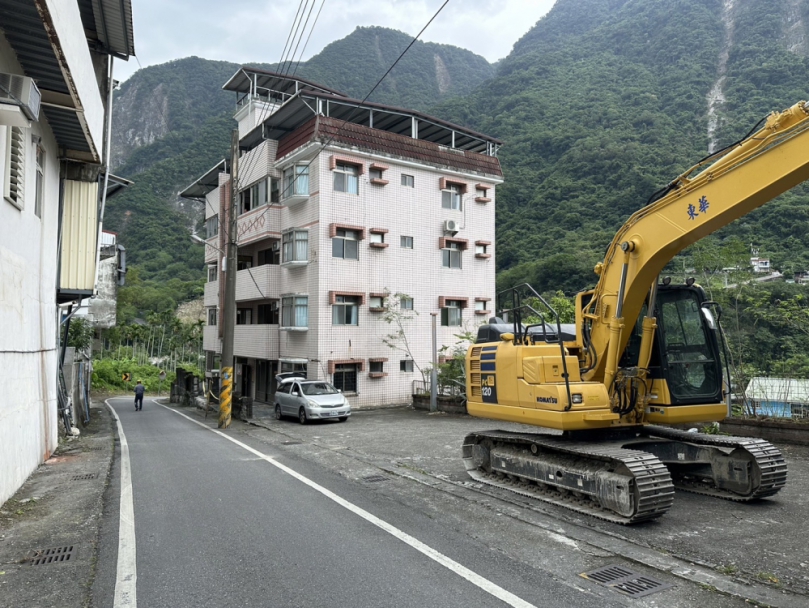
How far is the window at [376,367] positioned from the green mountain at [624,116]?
61.9 feet

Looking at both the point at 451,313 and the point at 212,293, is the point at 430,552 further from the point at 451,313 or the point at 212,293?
the point at 212,293

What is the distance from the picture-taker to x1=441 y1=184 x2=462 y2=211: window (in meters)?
28.9

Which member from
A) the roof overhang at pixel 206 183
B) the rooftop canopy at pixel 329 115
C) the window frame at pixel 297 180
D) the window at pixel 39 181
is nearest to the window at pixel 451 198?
the rooftop canopy at pixel 329 115

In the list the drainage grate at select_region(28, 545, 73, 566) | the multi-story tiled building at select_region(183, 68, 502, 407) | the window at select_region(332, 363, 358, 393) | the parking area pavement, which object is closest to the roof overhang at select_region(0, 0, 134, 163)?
the drainage grate at select_region(28, 545, 73, 566)

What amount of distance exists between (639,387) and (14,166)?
33.6 ft

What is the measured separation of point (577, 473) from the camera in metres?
8.03

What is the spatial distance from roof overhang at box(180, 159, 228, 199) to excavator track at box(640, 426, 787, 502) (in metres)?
30.1

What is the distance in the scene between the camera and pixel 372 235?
26.5 metres

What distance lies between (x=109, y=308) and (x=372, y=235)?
2506 cm

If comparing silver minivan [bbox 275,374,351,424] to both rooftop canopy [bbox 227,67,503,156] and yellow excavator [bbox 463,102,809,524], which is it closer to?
yellow excavator [bbox 463,102,809,524]

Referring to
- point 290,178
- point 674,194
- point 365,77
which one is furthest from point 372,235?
point 365,77

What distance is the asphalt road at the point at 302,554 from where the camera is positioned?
197 inches

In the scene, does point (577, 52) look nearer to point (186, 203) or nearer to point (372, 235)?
point (186, 203)

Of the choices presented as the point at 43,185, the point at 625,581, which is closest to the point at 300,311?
the point at 43,185
